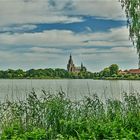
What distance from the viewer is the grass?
5.47 meters

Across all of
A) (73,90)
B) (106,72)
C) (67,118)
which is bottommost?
(67,118)

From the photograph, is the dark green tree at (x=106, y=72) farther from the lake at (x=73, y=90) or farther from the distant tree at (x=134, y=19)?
the distant tree at (x=134, y=19)

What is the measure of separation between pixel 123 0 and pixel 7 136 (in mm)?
4175

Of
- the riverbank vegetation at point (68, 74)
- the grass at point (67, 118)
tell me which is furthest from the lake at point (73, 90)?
the grass at point (67, 118)

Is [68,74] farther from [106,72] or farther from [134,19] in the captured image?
[134,19]

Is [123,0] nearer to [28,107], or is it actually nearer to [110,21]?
[28,107]

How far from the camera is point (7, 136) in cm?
510

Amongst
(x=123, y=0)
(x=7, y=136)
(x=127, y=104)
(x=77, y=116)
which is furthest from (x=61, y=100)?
(x=123, y=0)

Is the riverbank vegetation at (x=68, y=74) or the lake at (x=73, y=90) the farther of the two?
the riverbank vegetation at (x=68, y=74)

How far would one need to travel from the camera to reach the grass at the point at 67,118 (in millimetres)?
5469

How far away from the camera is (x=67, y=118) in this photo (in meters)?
6.55

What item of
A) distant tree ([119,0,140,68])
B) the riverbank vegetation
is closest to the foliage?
the riverbank vegetation

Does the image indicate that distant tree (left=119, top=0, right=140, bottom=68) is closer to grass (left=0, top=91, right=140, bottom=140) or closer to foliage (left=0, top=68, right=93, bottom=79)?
grass (left=0, top=91, right=140, bottom=140)

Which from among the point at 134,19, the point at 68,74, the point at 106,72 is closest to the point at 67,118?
the point at 134,19
